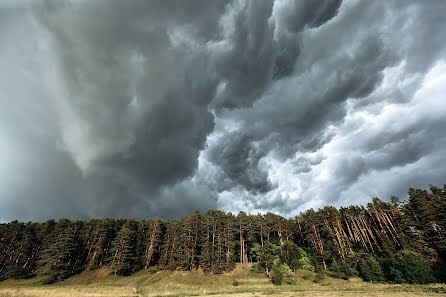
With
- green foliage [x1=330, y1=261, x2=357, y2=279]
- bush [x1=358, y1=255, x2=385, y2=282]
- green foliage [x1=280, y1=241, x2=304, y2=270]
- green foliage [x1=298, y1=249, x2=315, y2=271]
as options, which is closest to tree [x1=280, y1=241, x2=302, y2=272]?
green foliage [x1=280, y1=241, x2=304, y2=270]

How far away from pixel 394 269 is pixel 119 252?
289 feet

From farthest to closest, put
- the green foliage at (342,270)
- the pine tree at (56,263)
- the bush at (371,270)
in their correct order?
1. the green foliage at (342,270)
2. the pine tree at (56,263)
3. the bush at (371,270)

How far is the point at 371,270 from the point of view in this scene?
55.3 metres

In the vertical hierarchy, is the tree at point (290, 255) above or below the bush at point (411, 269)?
above

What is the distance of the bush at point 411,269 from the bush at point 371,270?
293cm

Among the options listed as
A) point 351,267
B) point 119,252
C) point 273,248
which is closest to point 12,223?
point 119,252

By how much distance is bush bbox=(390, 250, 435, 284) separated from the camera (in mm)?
45537

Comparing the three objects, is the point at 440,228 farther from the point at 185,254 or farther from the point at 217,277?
the point at 185,254

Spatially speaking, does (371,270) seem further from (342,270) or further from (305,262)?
(305,262)

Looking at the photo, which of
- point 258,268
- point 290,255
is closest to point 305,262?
point 290,255

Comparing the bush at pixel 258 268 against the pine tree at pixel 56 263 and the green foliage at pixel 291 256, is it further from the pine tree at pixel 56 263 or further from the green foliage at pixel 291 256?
the pine tree at pixel 56 263

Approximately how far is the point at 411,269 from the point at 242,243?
5340 cm

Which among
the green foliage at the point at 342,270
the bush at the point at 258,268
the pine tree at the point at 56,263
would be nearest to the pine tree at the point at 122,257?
the pine tree at the point at 56,263

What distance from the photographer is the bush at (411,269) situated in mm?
45537
